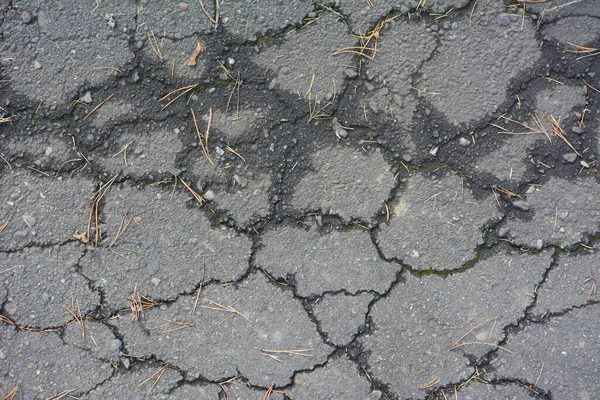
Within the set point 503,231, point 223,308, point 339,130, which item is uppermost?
point 339,130

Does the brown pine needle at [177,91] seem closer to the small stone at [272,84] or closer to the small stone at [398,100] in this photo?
the small stone at [272,84]

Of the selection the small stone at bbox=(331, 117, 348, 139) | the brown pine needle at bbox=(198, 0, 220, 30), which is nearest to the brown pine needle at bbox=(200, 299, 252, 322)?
the small stone at bbox=(331, 117, 348, 139)

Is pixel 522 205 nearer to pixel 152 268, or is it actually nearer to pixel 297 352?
pixel 297 352

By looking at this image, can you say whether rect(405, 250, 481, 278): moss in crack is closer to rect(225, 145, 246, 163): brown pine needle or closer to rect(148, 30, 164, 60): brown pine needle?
rect(225, 145, 246, 163): brown pine needle

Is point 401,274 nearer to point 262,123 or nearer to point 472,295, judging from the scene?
point 472,295

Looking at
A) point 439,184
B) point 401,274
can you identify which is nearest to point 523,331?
point 401,274

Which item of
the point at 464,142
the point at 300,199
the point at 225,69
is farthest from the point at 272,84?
the point at 464,142
